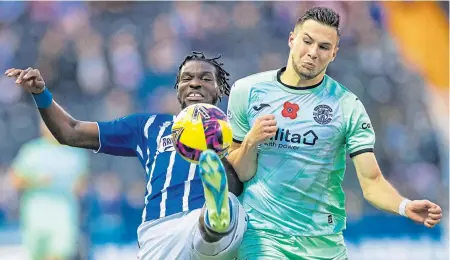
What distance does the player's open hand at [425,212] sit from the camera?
416cm

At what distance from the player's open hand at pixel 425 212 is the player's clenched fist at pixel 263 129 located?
80cm

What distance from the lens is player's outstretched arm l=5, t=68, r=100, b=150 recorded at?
15.9ft

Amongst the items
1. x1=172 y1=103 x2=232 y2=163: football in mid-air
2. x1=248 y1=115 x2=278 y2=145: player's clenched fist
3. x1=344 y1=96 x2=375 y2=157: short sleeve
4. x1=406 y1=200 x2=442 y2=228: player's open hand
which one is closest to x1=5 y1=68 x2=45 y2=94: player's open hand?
x1=172 y1=103 x2=232 y2=163: football in mid-air

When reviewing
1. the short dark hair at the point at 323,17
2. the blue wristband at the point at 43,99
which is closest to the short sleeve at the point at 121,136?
the blue wristband at the point at 43,99

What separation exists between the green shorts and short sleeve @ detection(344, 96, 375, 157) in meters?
0.52

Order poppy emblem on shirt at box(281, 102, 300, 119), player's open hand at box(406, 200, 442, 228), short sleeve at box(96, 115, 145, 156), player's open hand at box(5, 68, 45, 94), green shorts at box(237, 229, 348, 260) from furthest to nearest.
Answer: short sleeve at box(96, 115, 145, 156) < player's open hand at box(5, 68, 45, 94) < poppy emblem on shirt at box(281, 102, 300, 119) < green shorts at box(237, 229, 348, 260) < player's open hand at box(406, 200, 442, 228)

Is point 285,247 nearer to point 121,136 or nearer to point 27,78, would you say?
point 121,136

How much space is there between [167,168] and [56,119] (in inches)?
29.9

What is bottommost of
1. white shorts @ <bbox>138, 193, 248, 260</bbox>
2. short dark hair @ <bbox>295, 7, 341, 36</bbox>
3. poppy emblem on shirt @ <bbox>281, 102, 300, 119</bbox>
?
white shorts @ <bbox>138, 193, 248, 260</bbox>

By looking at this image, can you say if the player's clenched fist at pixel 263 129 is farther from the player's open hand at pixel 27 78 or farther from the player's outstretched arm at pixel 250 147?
the player's open hand at pixel 27 78

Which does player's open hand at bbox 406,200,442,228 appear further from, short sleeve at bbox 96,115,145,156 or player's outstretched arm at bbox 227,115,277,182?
short sleeve at bbox 96,115,145,156

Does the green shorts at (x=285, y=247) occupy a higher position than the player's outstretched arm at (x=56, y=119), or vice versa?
the player's outstretched arm at (x=56, y=119)

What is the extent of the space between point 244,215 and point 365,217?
4808 mm

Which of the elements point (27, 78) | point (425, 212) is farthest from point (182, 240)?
point (425, 212)
